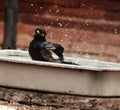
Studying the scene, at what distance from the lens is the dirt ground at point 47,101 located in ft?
13.9

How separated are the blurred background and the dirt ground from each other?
3296 mm

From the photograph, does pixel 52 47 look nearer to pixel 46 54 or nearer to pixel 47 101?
pixel 46 54

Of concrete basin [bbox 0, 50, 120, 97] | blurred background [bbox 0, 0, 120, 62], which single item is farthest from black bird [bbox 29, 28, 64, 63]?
blurred background [bbox 0, 0, 120, 62]

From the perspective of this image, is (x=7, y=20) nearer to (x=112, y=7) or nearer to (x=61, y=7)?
(x=61, y=7)

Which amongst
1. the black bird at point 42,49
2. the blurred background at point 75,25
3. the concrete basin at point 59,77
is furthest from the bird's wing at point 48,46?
the blurred background at point 75,25

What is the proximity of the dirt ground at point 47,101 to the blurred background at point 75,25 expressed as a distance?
130 inches

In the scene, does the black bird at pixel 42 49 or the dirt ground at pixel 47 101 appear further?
the black bird at pixel 42 49

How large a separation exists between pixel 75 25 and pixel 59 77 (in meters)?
3.63

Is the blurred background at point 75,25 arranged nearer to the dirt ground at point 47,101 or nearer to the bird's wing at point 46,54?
the bird's wing at point 46,54

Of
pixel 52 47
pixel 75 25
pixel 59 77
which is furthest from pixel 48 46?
pixel 75 25

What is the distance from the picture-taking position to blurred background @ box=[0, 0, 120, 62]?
7.66 meters

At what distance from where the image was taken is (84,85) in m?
4.16

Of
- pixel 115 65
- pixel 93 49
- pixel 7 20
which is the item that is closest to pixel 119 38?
pixel 93 49

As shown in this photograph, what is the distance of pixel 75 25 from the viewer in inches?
304
